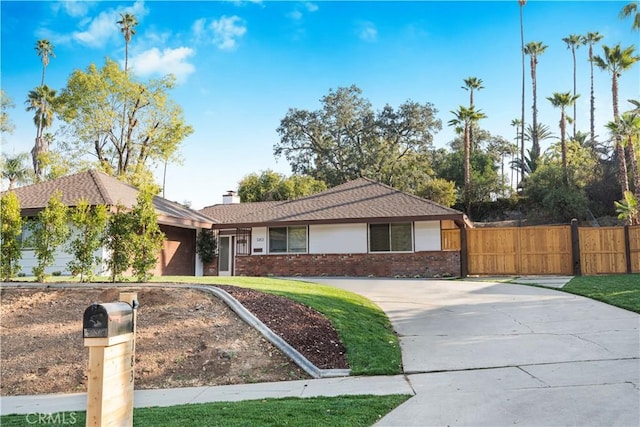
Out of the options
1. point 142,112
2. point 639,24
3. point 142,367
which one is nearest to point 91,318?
point 142,367

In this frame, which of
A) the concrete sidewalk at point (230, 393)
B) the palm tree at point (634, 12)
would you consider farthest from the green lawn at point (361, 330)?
the palm tree at point (634, 12)

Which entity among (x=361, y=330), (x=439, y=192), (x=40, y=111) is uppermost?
(x=40, y=111)

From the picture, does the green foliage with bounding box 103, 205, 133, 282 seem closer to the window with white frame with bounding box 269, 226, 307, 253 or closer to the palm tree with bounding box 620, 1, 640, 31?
the window with white frame with bounding box 269, 226, 307, 253

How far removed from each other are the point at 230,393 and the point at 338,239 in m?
15.6

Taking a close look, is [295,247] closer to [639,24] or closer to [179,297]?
[179,297]

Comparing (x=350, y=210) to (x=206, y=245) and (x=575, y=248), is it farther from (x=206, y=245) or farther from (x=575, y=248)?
(x=575, y=248)

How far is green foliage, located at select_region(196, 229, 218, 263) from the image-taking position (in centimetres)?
2258

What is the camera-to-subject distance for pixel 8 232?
11188mm

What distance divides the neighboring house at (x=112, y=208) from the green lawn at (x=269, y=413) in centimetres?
1120

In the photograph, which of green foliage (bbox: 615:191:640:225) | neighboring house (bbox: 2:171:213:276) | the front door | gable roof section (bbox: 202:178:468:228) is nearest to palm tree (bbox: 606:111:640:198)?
green foliage (bbox: 615:191:640:225)

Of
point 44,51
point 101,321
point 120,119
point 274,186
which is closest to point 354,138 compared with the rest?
point 274,186

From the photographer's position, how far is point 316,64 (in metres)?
20.8

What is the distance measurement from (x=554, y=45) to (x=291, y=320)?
54723 millimetres

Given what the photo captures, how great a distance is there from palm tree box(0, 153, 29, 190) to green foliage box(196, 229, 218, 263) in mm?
19920
